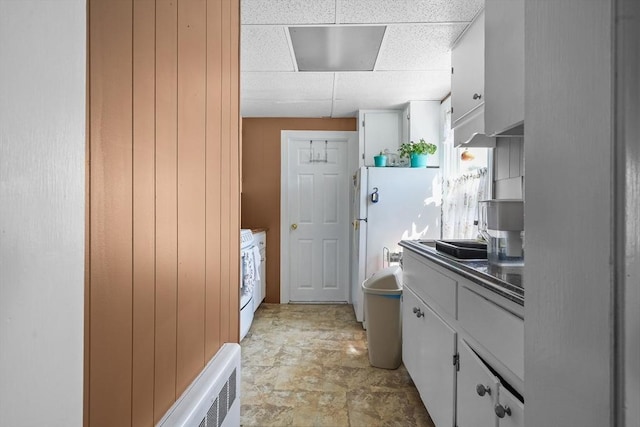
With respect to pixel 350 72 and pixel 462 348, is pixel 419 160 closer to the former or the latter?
pixel 350 72

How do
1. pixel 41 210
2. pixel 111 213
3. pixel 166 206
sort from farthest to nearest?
1. pixel 166 206
2. pixel 111 213
3. pixel 41 210

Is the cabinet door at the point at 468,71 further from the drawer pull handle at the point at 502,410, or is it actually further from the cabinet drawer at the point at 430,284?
the drawer pull handle at the point at 502,410

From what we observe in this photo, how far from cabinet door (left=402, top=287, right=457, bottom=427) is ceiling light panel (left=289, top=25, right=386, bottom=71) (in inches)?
62.5

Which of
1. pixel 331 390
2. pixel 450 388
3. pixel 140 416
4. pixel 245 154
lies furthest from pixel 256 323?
pixel 140 416

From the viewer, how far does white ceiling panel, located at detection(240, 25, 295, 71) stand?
2176mm

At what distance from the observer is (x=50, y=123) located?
1.25ft

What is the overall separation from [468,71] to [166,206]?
186 centimetres

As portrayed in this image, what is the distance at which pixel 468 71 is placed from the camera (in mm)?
2057

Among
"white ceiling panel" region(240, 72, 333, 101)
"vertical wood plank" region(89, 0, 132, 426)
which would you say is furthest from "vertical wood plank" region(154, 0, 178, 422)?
"white ceiling panel" region(240, 72, 333, 101)

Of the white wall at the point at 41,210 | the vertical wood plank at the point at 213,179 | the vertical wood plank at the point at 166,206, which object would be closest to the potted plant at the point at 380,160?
the vertical wood plank at the point at 213,179

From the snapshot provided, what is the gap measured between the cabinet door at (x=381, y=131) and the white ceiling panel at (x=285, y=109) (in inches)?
18.6

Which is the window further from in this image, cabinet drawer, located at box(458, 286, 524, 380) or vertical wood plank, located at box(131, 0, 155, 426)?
vertical wood plank, located at box(131, 0, 155, 426)

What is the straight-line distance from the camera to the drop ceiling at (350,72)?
1.94 m

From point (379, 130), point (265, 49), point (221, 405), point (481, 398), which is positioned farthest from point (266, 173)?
point (481, 398)
